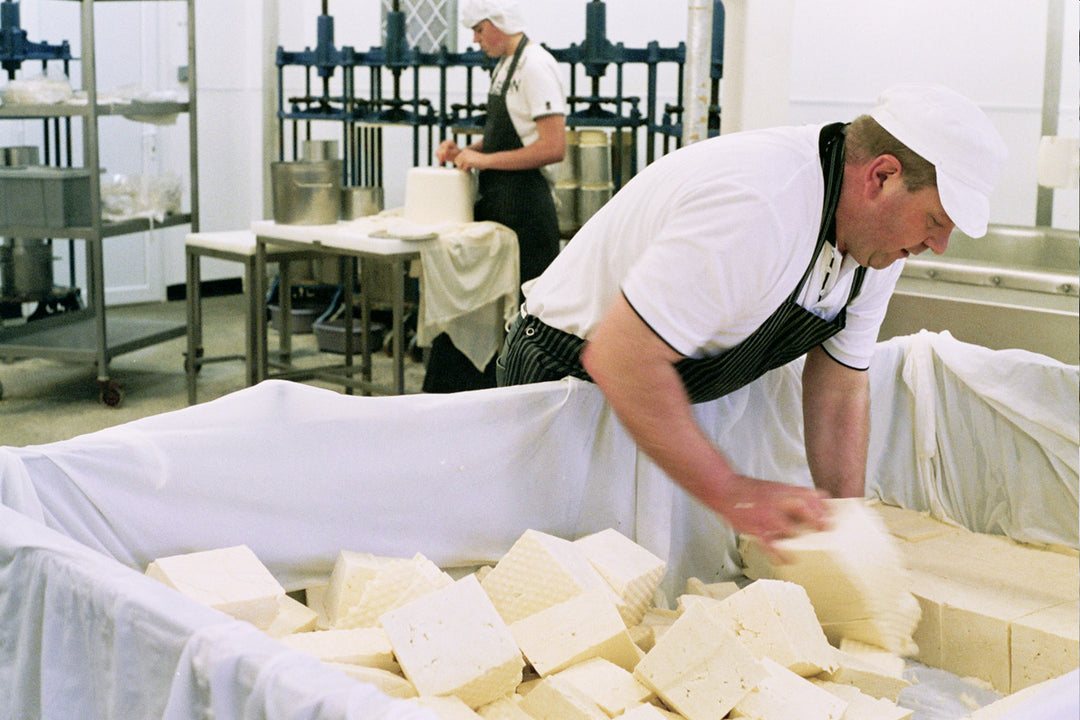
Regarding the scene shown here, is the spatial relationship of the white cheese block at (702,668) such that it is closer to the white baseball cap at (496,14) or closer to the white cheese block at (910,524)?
the white cheese block at (910,524)

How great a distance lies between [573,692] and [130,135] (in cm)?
606

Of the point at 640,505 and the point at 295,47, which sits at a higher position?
the point at 295,47

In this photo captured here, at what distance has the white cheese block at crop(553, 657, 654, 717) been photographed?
1587mm

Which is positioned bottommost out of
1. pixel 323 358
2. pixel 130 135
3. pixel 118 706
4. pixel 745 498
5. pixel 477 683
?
pixel 323 358

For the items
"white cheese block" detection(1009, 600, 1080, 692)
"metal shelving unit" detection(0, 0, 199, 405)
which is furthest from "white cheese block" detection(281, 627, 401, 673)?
"metal shelving unit" detection(0, 0, 199, 405)

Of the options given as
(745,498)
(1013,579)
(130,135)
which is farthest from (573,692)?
(130,135)

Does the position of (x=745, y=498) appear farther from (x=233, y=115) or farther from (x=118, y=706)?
(x=233, y=115)

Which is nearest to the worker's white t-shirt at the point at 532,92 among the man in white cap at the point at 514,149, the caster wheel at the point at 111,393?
the man in white cap at the point at 514,149

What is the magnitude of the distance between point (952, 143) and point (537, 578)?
0.84m

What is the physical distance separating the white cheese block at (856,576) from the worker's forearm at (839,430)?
19cm

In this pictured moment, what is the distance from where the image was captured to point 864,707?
1.66 m

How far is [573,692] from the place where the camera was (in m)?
1.57

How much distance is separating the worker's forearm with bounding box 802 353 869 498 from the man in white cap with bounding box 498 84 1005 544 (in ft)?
0.74

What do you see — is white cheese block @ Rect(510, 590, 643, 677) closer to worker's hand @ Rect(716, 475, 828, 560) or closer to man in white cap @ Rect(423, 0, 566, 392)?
worker's hand @ Rect(716, 475, 828, 560)
